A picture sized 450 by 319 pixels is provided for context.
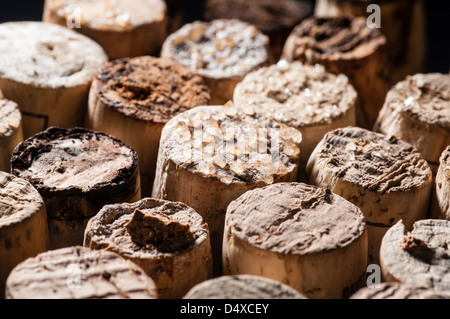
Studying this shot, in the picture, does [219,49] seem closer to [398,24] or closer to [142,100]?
[142,100]

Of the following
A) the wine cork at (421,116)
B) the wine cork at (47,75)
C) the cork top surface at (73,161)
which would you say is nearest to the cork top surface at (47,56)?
the wine cork at (47,75)

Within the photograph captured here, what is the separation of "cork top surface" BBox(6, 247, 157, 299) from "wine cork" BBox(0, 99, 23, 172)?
0.46 meters

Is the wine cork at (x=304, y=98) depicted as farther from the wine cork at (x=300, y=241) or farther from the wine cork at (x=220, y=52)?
the wine cork at (x=300, y=241)

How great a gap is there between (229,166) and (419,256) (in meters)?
0.48

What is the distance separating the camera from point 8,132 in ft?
5.03

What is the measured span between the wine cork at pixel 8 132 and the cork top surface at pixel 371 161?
753 mm

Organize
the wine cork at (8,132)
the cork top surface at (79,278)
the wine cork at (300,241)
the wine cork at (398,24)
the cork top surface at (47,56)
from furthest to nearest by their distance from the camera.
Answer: the wine cork at (398,24) → the cork top surface at (47,56) → the wine cork at (8,132) → the wine cork at (300,241) → the cork top surface at (79,278)

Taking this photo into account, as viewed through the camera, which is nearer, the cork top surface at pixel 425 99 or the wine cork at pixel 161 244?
the wine cork at pixel 161 244

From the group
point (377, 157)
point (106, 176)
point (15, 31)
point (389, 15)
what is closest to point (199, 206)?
point (106, 176)

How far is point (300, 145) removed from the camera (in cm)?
167

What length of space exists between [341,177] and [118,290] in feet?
1.97

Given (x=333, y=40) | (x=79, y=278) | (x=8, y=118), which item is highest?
(x=333, y=40)

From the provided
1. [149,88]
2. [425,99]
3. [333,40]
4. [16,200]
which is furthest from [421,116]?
[16,200]

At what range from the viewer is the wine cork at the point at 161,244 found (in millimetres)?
1218
